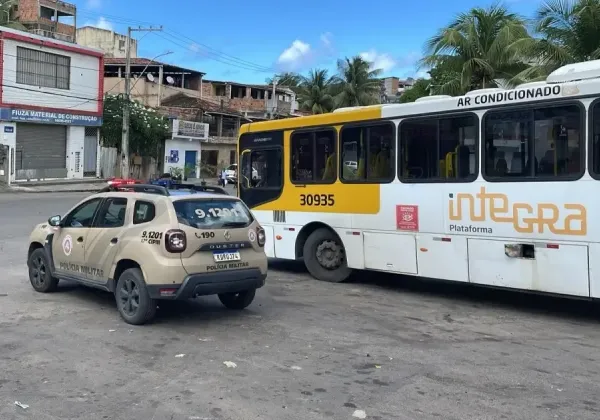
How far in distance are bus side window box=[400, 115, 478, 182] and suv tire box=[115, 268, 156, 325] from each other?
445 cm

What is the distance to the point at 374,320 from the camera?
796cm

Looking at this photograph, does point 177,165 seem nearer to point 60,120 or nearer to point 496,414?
point 60,120

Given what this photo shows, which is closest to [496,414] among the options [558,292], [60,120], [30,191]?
[558,292]

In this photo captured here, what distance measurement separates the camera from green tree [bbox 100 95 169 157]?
43.3 metres

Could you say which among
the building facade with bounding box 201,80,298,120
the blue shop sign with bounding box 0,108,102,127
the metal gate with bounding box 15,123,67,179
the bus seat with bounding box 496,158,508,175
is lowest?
the bus seat with bounding box 496,158,508,175

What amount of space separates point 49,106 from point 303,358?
3538cm

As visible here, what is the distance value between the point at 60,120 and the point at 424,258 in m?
33.5

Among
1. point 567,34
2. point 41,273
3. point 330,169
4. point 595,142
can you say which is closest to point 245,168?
point 330,169

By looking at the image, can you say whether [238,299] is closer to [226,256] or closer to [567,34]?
[226,256]

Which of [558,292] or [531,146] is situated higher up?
[531,146]

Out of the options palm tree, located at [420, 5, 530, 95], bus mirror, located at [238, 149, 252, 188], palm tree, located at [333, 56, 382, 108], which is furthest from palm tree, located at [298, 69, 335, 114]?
bus mirror, located at [238, 149, 252, 188]

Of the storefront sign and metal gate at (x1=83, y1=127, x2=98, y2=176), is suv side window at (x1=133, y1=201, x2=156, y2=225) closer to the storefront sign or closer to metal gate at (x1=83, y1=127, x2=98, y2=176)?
metal gate at (x1=83, y1=127, x2=98, y2=176)

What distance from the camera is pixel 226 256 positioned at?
7312mm

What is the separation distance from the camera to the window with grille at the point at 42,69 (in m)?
35.6
